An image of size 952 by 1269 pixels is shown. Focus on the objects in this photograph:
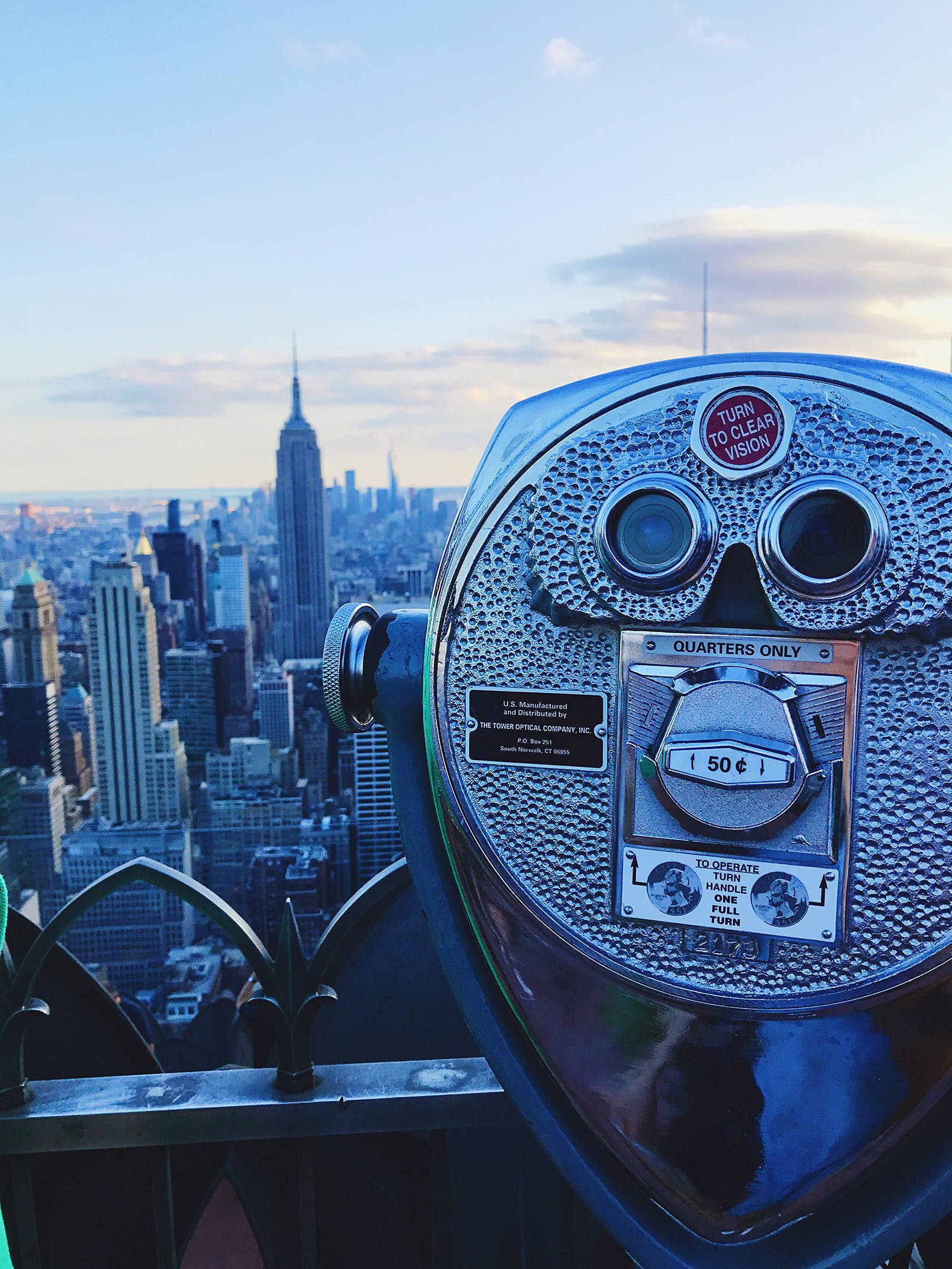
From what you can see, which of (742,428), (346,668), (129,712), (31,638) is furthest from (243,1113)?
(31,638)

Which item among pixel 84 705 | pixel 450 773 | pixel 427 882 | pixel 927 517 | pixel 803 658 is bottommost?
pixel 84 705

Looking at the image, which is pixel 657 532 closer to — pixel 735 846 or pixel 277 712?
pixel 735 846

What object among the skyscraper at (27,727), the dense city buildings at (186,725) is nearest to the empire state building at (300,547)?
the dense city buildings at (186,725)

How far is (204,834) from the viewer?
30016mm

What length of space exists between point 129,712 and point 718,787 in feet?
116

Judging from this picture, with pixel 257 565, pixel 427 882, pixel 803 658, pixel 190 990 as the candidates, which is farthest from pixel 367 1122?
pixel 257 565

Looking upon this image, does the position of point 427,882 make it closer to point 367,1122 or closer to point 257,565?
point 367,1122

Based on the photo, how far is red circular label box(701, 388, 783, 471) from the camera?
1054 mm

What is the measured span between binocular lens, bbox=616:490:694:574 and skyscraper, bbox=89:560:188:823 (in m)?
32.4

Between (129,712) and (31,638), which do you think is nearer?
(129,712)

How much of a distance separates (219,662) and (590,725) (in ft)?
132

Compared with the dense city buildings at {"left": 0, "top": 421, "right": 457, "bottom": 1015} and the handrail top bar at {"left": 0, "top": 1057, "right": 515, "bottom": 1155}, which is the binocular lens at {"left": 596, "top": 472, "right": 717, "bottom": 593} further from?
the dense city buildings at {"left": 0, "top": 421, "right": 457, "bottom": 1015}

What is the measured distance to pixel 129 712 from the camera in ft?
113

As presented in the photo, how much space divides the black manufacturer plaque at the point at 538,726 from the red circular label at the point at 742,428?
0.27 m
